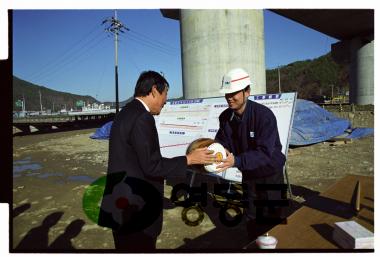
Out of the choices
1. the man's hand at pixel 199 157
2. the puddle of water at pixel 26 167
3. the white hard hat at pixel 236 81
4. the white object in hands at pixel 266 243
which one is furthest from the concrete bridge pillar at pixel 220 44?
the white object in hands at pixel 266 243

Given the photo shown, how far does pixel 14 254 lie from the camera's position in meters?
3.72

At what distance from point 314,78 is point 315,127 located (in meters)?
79.7

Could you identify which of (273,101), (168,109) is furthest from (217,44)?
(273,101)

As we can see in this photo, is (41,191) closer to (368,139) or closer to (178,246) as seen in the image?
(178,246)

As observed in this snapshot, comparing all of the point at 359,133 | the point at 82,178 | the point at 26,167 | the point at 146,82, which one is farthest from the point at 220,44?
the point at 26,167

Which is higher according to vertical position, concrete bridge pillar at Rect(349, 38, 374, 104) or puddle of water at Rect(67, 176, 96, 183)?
concrete bridge pillar at Rect(349, 38, 374, 104)

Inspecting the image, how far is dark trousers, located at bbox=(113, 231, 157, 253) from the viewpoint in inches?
107

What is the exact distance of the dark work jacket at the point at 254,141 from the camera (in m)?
3.54

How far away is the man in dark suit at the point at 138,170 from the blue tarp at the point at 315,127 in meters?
10.00

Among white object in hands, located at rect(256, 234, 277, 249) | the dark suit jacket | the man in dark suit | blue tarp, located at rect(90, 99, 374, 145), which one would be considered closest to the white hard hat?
the man in dark suit

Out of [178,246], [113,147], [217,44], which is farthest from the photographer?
[217,44]

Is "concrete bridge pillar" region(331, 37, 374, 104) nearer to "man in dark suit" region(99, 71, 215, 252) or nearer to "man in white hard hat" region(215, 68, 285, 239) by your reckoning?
"man in white hard hat" region(215, 68, 285, 239)

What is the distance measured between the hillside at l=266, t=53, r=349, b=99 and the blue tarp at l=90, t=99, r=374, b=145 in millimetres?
65073

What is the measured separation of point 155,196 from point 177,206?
3222 millimetres
